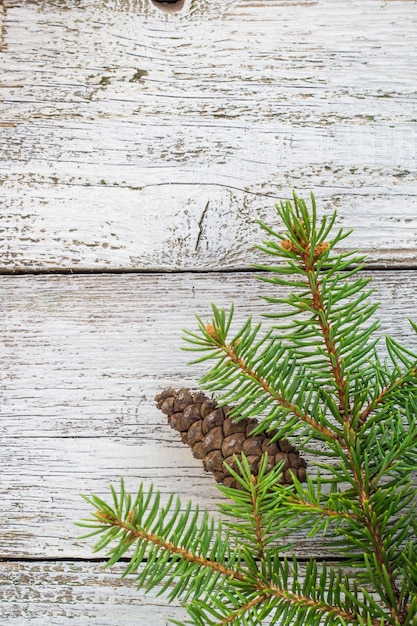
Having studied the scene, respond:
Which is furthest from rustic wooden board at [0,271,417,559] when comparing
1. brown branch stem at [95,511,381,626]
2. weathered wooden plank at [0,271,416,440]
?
brown branch stem at [95,511,381,626]

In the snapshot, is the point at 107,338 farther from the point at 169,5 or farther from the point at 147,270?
the point at 169,5

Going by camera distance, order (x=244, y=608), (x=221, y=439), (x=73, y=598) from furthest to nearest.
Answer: (x=73, y=598), (x=221, y=439), (x=244, y=608)

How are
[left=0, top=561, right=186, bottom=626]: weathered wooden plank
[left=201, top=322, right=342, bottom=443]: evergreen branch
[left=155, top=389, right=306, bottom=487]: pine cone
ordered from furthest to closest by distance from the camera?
1. [left=0, top=561, right=186, bottom=626]: weathered wooden plank
2. [left=155, top=389, right=306, bottom=487]: pine cone
3. [left=201, top=322, right=342, bottom=443]: evergreen branch

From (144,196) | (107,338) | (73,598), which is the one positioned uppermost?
(144,196)

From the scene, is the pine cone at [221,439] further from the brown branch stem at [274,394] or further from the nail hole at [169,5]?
the nail hole at [169,5]

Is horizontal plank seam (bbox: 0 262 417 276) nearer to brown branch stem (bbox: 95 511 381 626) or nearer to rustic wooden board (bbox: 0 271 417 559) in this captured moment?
rustic wooden board (bbox: 0 271 417 559)

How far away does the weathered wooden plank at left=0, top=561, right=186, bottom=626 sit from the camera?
77 cm

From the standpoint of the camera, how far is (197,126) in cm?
79

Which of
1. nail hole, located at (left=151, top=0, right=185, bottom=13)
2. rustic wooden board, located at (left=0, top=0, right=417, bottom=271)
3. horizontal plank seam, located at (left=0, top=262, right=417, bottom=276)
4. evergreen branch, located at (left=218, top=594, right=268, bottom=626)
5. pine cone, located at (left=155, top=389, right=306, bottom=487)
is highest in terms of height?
nail hole, located at (left=151, top=0, right=185, bottom=13)

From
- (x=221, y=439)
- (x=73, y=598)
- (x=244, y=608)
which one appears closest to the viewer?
(x=244, y=608)

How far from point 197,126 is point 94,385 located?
0.98 feet

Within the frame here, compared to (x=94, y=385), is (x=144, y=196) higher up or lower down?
higher up

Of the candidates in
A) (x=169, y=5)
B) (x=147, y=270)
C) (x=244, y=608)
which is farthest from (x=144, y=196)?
(x=244, y=608)

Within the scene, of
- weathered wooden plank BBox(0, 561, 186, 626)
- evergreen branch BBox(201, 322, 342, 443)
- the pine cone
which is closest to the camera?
evergreen branch BBox(201, 322, 342, 443)
